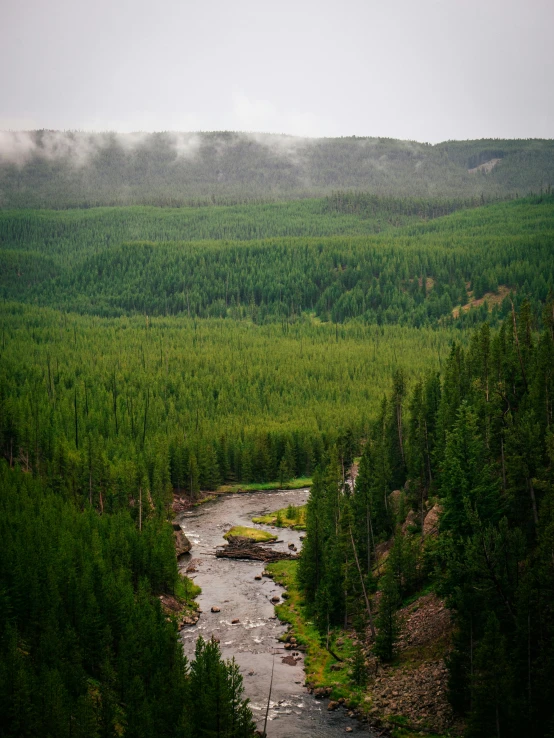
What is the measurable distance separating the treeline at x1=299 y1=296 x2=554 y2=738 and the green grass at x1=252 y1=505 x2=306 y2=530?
1693 centimetres

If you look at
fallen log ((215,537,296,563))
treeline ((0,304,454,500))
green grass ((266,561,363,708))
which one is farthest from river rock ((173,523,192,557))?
green grass ((266,561,363,708))

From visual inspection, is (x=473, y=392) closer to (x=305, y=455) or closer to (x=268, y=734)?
(x=268, y=734)

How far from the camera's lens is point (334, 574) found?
7925 cm

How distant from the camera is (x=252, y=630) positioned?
7812 centimetres

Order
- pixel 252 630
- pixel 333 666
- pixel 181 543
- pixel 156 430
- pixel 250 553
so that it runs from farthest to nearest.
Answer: pixel 156 430, pixel 181 543, pixel 250 553, pixel 252 630, pixel 333 666

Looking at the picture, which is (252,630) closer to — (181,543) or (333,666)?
(333,666)

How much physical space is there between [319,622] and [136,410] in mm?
→ 101585

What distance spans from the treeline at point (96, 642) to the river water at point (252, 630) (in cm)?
318

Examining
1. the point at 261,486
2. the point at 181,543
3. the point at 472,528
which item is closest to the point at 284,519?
the point at 181,543

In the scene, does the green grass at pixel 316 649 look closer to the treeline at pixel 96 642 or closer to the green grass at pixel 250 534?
the treeline at pixel 96 642

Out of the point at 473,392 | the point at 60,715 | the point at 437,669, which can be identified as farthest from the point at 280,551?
the point at 60,715

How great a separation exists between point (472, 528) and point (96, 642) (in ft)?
105

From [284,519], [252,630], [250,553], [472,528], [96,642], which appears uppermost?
[472,528]

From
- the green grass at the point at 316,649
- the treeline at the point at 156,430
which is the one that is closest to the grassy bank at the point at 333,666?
the green grass at the point at 316,649
